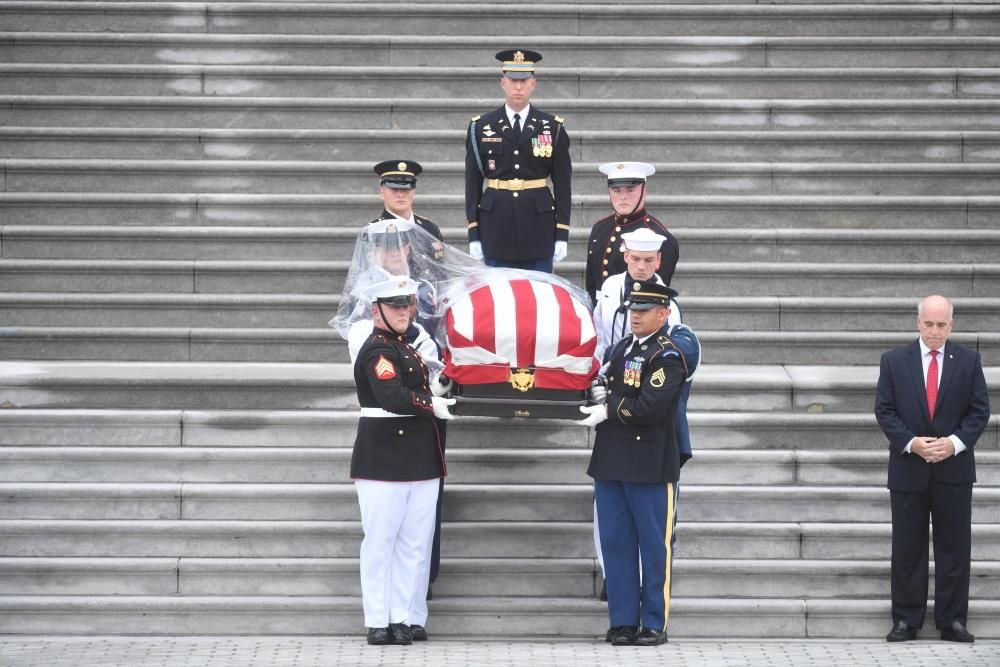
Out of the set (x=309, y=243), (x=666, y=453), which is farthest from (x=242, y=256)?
(x=666, y=453)

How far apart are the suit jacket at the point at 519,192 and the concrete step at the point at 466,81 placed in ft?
8.63

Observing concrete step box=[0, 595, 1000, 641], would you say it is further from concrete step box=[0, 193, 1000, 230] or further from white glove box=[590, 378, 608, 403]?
concrete step box=[0, 193, 1000, 230]

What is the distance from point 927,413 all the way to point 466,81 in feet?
17.4

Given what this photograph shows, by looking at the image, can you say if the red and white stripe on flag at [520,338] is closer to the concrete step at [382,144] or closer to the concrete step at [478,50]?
the concrete step at [382,144]

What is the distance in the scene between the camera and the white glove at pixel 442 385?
26.6 feet

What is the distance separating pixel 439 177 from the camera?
460 inches

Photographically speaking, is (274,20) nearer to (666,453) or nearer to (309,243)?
(309,243)

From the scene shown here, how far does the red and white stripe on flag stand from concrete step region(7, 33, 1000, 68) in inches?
197

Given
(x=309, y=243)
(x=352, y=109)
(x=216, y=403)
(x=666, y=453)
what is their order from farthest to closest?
1. (x=352, y=109)
2. (x=309, y=243)
3. (x=216, y=403)
4. (x=666, y=453)

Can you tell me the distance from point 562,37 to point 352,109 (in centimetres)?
183

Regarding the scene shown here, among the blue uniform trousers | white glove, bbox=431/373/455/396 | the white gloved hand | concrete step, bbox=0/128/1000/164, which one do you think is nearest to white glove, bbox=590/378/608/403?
the blue uniform trousers

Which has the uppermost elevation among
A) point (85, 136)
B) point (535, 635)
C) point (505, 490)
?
point (85, 136)

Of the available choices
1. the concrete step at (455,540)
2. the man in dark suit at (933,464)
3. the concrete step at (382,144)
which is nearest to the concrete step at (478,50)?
the concrete step at (382,144)

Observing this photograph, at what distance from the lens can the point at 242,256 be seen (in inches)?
446
